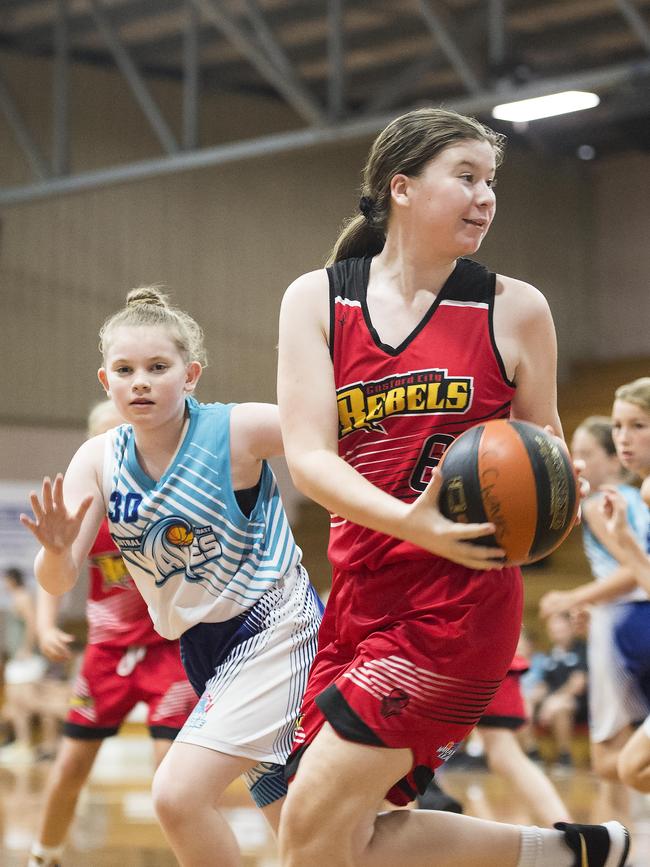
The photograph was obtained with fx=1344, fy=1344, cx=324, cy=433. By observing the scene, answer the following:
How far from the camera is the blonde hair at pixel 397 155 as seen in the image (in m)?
2.88

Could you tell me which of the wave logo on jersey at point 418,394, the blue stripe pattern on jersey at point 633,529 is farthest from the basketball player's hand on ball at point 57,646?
the wave logo on jersey at point 418,394

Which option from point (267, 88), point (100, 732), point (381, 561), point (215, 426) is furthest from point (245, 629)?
point (267, 88)

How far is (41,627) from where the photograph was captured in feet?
16.2

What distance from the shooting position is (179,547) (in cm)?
343

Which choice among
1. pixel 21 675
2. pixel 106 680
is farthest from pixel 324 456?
pixel 21 675

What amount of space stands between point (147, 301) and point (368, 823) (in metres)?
1.62

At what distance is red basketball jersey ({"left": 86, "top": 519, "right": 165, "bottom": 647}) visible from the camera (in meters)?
4.91

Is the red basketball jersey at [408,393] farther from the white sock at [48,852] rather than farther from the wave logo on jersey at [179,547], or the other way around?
the white sock at [48,852]

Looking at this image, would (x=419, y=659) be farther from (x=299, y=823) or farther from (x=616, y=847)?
(x=616, y=847)

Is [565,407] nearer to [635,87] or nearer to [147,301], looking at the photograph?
[635,87]

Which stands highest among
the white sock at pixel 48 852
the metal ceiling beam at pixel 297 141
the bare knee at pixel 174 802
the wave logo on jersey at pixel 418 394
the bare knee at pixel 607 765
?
the metal ceiling beam at pixel 297 141

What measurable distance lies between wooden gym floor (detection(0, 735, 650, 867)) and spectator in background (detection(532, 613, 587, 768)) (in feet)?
0.96

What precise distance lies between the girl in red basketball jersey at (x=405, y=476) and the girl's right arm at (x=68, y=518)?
0.65 metres

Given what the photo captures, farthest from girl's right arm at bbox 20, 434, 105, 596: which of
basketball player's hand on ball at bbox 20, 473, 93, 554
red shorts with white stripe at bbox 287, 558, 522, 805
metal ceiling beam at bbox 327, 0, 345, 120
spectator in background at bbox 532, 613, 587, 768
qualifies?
metal ceiling beam at bbox 327, 0, 345, 120
